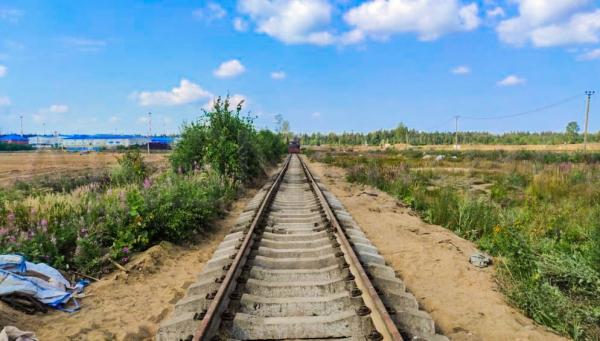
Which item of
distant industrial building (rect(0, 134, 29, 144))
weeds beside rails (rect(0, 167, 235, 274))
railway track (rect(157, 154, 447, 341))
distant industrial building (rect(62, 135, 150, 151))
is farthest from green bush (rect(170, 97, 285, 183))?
distant industrial building (rect(0, 134, 29, 144))

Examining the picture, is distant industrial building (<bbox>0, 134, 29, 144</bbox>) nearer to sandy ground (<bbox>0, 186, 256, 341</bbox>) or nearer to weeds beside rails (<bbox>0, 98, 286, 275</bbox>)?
weeds beside rails (<bbox>0, 98, 286, 275</bbox>)

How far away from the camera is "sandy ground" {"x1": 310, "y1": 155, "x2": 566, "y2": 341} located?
3.74 m

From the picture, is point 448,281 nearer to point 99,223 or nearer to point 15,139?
point 99,223

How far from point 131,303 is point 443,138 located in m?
162

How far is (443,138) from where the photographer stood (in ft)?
507

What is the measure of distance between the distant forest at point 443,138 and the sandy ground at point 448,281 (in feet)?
362

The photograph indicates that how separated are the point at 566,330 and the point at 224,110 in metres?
13.3

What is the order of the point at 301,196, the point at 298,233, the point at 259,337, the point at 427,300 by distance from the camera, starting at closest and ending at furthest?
1. the point at 259,337
2. the point at 427,300
3. the point at 298,233
4. the point at 301,196

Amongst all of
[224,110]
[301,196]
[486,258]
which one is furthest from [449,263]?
[224,110]

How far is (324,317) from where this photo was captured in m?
3.52

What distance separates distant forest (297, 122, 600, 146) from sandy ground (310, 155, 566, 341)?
11032cm

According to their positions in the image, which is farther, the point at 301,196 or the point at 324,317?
the point at 301,196

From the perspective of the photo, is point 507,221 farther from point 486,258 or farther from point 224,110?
point 224,110

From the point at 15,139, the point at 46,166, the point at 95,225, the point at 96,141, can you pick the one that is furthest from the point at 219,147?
the point at 15,139
